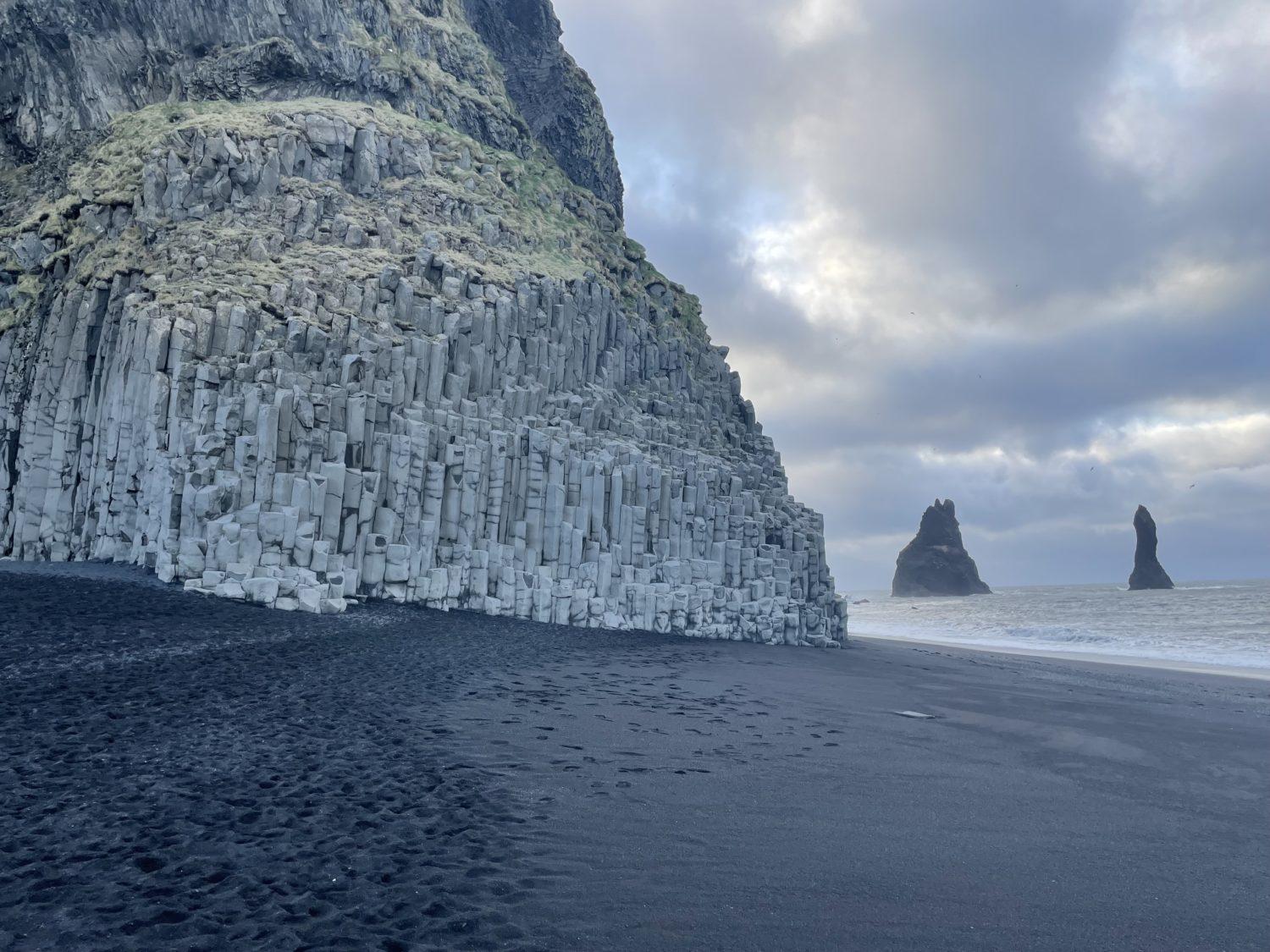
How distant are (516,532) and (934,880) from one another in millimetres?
18777

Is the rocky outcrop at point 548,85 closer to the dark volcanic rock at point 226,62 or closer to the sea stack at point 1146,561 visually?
the dark volcanic rock at point 226,62

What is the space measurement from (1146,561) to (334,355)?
122m

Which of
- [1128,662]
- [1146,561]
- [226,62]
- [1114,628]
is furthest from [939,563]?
[226,62]

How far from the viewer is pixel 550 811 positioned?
7270 millimetres

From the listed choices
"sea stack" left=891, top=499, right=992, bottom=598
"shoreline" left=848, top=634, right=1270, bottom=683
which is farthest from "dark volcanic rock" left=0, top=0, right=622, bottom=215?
"sea stack" left=891, top=499, right=992, bottom=598

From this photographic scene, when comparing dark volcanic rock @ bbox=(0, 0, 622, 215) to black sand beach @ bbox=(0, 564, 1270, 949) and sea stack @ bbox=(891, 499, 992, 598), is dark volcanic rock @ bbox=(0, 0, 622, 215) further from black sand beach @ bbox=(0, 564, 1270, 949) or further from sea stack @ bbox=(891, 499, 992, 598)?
sea stack @ bbox=(891, 499, 992, 598)

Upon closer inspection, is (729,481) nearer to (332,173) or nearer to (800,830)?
(332,173)

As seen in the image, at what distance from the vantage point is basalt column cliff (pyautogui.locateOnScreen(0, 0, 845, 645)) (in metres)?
20.3

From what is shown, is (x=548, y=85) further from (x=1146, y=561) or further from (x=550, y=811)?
(x=1146, y=561)

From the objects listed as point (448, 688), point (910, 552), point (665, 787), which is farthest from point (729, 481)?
point (910, 552)

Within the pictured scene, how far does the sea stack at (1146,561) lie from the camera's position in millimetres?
110812

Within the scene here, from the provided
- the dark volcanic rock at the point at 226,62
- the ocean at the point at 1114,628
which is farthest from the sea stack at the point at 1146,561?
the dark volcanic rock at the point at 226,62

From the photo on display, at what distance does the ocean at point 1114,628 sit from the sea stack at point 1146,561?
36831 millimetres

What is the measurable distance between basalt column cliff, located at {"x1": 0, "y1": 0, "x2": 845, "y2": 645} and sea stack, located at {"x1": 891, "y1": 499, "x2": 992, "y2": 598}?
92027 millimetres
